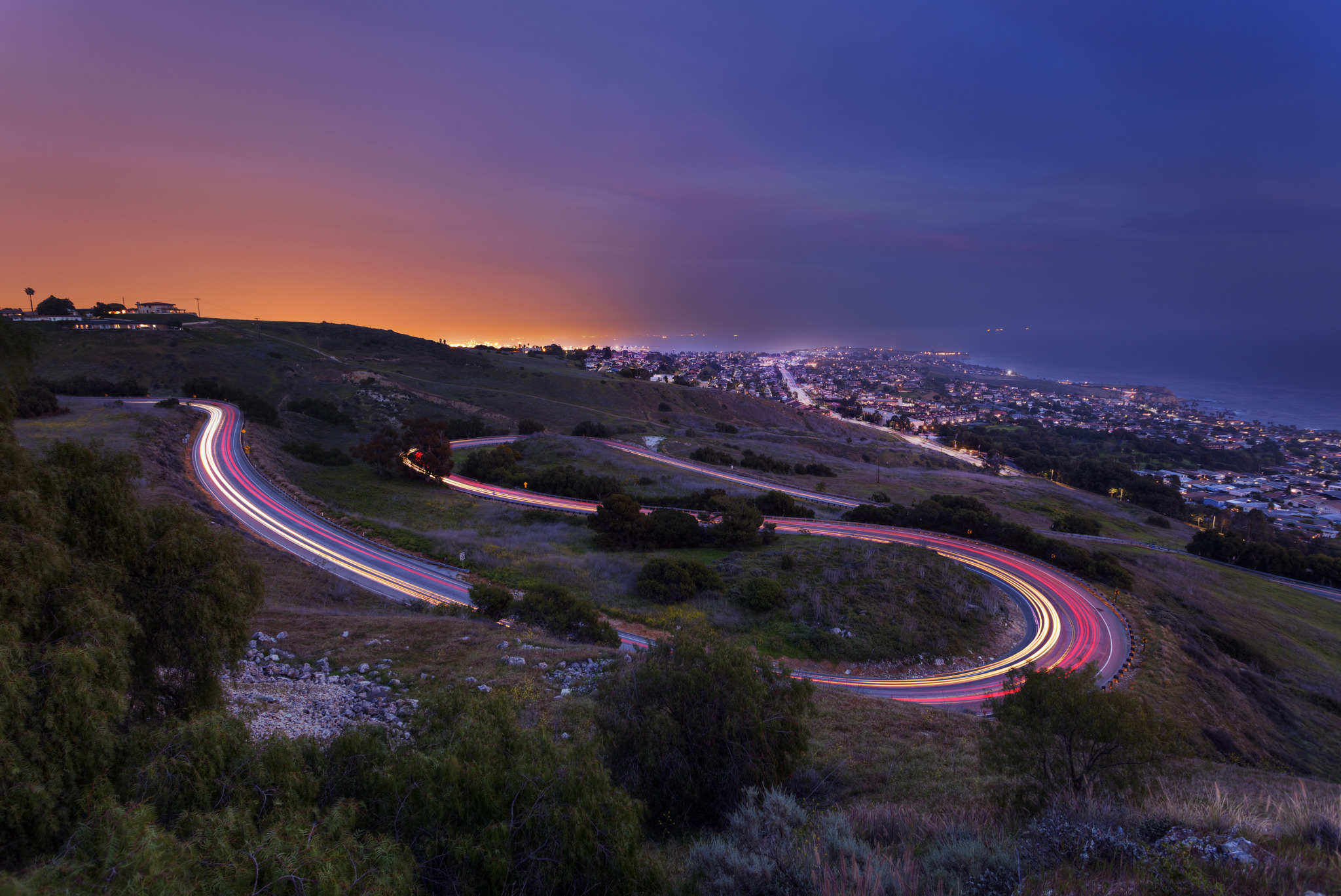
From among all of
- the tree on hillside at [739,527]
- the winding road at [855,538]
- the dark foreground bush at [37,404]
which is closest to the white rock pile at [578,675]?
the winding road at [855,538]

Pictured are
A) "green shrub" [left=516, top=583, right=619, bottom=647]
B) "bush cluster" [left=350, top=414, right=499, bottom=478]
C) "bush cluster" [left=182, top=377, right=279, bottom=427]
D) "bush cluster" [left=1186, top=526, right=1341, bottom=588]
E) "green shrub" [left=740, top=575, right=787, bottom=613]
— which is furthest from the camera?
"bush cluster" [left=182, top=377, right=279, bottom=427]

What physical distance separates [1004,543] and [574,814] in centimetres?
3464

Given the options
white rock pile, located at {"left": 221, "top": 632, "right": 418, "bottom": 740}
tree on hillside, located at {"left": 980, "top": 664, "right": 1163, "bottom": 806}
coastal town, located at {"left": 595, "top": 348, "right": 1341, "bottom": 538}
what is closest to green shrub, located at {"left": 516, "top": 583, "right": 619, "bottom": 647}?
white rock pile, located at {"left": 221, "top": 632, "right": 418, "bottom": 740}

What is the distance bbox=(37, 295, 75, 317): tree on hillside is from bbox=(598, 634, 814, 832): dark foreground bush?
128 m

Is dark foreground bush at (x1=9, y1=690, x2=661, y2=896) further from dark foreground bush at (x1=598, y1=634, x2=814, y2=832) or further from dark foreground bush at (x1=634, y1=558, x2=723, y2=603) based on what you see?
dark foreground bush at (x1=634, y1=558, x2=723, y2=603)

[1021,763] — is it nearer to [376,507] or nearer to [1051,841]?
[1051,841]

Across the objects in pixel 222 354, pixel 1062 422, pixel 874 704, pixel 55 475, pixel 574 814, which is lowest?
pixel 874 704

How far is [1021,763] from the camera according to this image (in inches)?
318

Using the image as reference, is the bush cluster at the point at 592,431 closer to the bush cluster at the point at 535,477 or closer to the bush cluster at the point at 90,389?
the bush cluster at the point at 535,477

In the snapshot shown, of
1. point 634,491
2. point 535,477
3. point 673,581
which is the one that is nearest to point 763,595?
point 673,581

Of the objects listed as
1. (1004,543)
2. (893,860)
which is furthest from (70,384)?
(1004,543)

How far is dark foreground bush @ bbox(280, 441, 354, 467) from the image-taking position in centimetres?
4069

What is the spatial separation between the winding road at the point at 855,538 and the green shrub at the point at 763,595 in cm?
387

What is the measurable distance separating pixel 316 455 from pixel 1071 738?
4647cm
